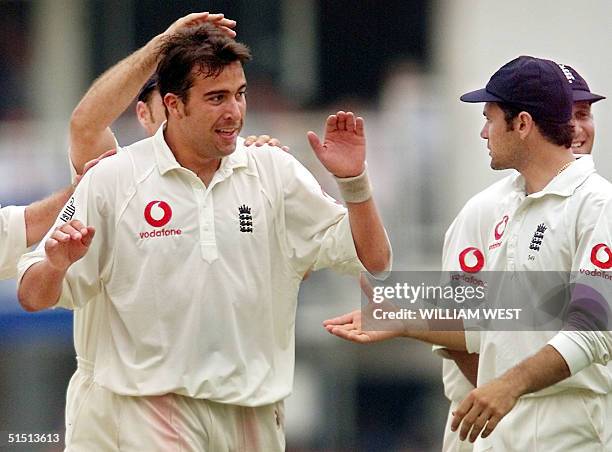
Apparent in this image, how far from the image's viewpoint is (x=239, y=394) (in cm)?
588

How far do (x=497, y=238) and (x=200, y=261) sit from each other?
107cm

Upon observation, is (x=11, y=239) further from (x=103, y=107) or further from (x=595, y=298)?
(x=595, y=298)

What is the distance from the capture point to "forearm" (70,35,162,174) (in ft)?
20.8

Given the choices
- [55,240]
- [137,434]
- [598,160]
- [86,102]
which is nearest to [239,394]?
[137,434]

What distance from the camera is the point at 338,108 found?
12.4m

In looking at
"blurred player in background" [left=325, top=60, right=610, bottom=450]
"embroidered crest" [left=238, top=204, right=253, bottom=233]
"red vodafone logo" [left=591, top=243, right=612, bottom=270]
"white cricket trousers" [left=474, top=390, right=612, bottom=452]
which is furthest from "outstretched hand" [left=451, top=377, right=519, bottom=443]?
"embroidered crest" [left=238, top=204, right=253, bottom=233]

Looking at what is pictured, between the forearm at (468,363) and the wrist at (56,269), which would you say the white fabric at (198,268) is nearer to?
the wrist at (56,269)

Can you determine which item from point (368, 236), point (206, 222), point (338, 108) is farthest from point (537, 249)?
point (338, 108)

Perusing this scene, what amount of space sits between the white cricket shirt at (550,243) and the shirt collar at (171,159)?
0.94 m

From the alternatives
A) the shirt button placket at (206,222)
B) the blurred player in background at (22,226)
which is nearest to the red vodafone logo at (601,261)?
the shirt button placket at (206,222)

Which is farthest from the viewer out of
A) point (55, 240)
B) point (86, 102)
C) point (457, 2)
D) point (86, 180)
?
point (457, 2)

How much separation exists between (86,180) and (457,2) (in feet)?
21.0

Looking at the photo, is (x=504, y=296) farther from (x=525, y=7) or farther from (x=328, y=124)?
(x=525, y=7)

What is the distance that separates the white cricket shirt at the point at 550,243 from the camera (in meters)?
5.92
